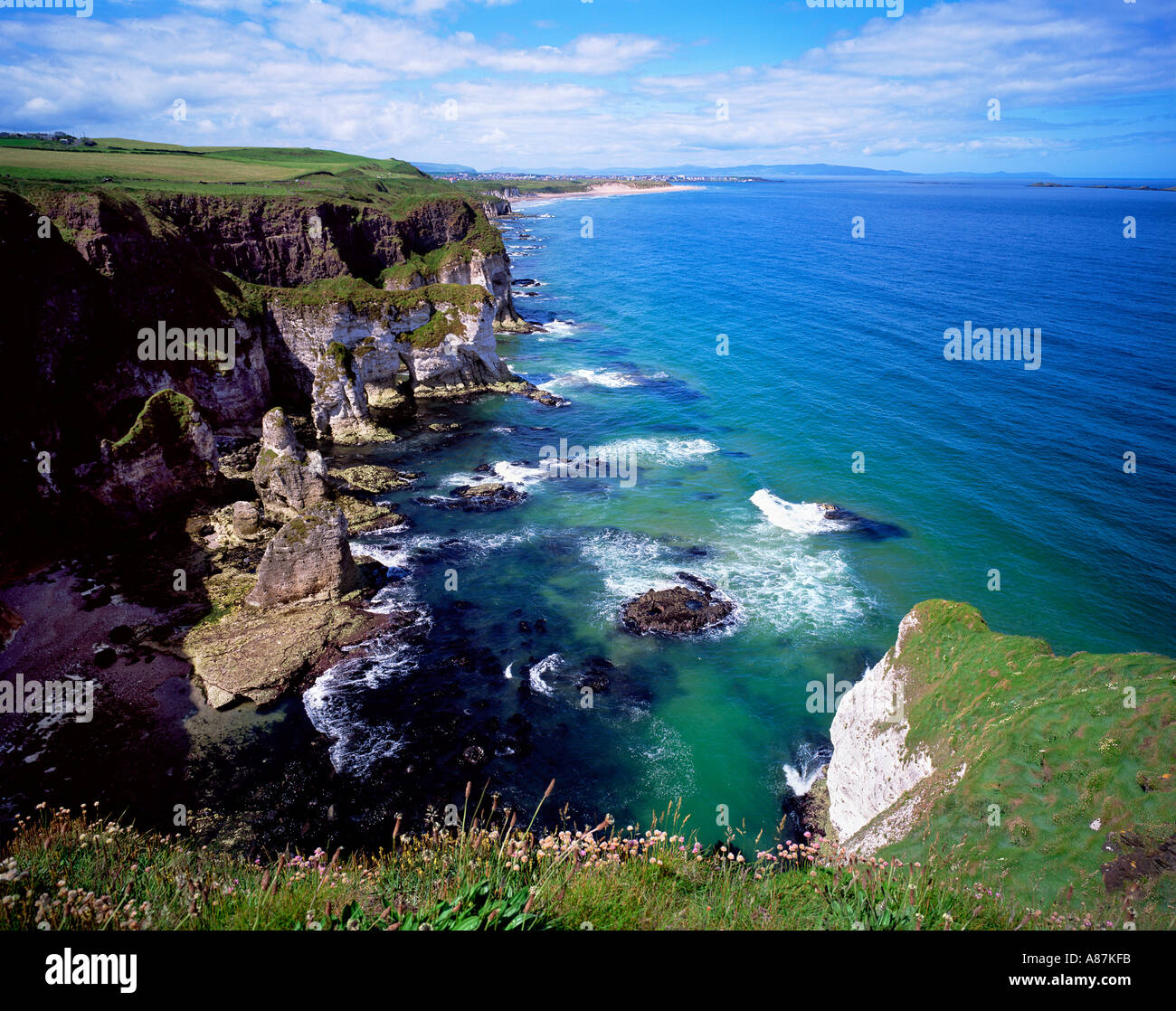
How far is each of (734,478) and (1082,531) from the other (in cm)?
2115

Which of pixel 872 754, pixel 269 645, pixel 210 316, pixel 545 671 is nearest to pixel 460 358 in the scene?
pixel 210 316

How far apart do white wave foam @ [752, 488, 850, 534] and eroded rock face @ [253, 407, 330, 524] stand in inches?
1098

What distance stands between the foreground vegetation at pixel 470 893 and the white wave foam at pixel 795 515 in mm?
30015

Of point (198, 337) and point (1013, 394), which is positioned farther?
point (1013, 394)

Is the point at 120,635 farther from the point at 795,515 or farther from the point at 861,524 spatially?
the point at 861,524

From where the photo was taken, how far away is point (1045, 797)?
42.4 feet

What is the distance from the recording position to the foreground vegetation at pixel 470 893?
714cm

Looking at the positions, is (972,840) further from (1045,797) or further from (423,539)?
(423,539)

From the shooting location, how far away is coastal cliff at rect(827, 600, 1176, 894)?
11914 millimetres

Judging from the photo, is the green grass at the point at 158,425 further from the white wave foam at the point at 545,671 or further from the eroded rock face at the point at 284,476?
the white wave foam at the point at 545,671

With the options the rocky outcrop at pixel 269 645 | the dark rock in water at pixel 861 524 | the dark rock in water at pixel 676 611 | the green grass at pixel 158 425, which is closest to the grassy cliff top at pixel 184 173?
the green grass at pixel 158 425

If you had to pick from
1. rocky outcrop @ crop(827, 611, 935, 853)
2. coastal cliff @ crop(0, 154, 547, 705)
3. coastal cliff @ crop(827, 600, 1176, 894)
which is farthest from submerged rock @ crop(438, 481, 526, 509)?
coastal cliff @ crop(827, 600, 1176, 894)
